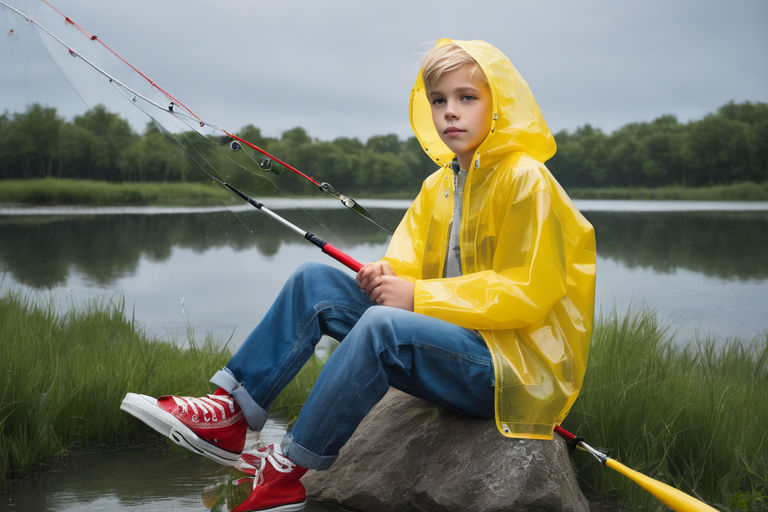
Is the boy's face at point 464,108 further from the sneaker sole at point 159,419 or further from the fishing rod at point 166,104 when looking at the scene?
the sneaker sole at point 159,419

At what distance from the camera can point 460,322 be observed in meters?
2.07

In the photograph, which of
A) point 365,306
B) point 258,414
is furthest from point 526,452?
point 258,414

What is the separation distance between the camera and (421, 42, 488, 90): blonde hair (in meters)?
2.17

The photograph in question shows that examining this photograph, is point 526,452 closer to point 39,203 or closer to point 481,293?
point 481,293

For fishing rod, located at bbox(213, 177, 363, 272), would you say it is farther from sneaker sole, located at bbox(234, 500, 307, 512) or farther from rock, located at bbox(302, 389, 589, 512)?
sneaker sole, located at bbox(234, 500, 307, 512)

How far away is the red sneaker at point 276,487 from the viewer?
6.79 ft

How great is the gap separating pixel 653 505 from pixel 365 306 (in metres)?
1.17

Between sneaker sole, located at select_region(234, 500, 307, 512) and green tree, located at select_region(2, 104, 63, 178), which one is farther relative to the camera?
green tree, located at select_region(2, 104, 63, 178)

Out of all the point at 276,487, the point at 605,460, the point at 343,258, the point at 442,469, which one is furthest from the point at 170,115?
the point at 605,460

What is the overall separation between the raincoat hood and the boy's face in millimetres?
46

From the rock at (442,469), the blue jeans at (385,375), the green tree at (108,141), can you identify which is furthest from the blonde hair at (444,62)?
the green tree at (108,141)

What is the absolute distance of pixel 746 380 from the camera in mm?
3428

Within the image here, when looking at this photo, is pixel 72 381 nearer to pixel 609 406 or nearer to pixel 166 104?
pixel 166 104

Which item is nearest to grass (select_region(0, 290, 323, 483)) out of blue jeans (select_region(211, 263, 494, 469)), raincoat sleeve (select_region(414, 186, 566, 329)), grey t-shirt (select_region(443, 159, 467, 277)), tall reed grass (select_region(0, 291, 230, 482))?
tall reed grass (select_region(0, 291, 230, 482))
